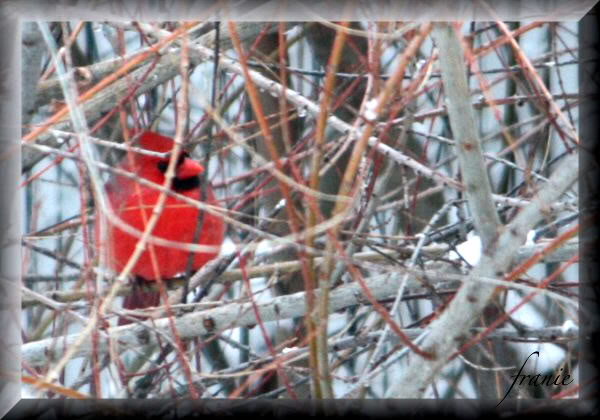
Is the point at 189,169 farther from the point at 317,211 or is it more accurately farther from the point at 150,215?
the point at 317,211

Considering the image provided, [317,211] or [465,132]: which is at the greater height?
[465,132]

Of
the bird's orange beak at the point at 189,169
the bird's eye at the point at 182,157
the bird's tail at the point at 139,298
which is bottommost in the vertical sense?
the bird's tail at the point at 139,298

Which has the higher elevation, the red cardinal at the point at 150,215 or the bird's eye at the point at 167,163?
the bird's eye at the point at 167,163

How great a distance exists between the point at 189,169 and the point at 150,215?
0.13 m

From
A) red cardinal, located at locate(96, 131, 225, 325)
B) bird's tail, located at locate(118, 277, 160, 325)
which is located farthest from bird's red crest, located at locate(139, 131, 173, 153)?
bird's tail, located at locate(118, 277, 160, 325)

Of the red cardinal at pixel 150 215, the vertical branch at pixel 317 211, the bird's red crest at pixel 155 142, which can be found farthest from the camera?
the bird's red crest at pixel 155 142

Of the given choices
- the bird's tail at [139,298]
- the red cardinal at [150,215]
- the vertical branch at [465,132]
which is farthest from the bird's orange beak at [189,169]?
the vertical branch at [465,132]

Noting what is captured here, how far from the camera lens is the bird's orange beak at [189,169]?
1840 millimetres

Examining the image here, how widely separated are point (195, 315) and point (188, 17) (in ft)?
1.81

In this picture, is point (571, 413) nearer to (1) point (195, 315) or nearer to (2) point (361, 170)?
(2) point (361, 170)

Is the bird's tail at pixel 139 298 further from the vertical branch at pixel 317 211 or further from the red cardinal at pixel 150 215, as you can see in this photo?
the vertical branch at pixel 317 211

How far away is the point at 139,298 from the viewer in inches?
70.8

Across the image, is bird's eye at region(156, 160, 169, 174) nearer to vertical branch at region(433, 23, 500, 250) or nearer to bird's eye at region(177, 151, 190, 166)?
bird's eye at region(177, 151, 190, 166)

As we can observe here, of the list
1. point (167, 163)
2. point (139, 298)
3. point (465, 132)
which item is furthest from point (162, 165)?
point (465, 132)
